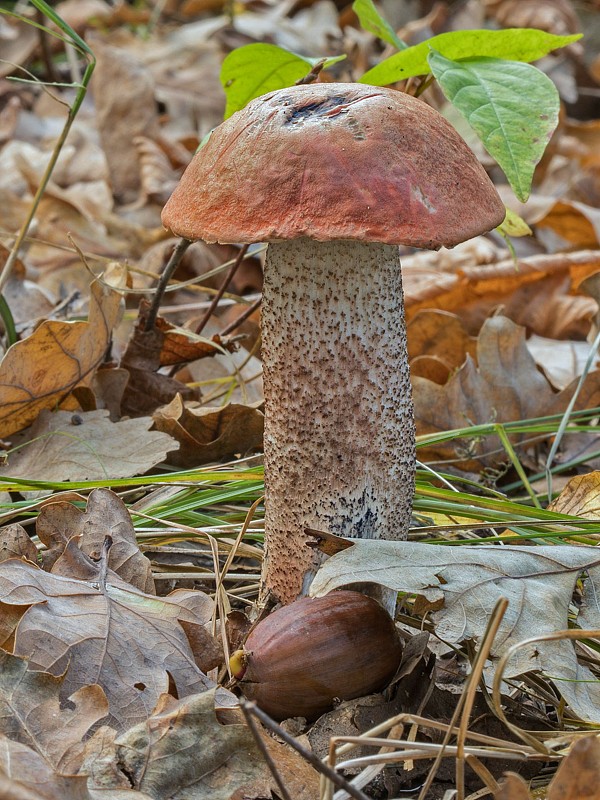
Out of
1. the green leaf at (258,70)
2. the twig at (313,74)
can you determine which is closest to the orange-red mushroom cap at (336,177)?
the twig at (313,74)

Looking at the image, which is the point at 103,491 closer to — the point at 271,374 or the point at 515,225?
the point at 271,374

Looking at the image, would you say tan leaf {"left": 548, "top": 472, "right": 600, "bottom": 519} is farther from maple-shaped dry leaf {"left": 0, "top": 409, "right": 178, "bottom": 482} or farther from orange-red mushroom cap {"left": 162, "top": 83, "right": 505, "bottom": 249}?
maple-shaped dry leaf {"left": 0, "top": 409, "right": 178, "bottom": 482}

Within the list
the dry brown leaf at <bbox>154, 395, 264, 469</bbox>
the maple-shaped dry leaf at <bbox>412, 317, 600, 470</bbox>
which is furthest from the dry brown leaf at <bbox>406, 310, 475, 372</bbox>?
the dry brown leaf at <bbox>154, 395, 264, 469</bbox>

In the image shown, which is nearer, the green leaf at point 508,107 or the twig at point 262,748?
the twig at point 262,748

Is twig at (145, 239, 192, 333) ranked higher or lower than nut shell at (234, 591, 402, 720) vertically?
higher

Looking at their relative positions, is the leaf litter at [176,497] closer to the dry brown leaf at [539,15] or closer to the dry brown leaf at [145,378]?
the dry brown leaf at [145,378]

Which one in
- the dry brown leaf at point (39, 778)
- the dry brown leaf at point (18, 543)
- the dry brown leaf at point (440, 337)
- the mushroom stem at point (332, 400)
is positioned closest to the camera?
the dry brown leaf at point (39, 778)

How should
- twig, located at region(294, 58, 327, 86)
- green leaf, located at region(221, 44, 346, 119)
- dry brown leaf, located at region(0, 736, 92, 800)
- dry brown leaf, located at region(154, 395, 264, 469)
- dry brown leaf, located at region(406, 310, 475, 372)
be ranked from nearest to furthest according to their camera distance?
dry brown leaf, located at region(0, 736, 92, 800) < twig, located at region(294, 58, 327, 86) < green leaf, located at region(221, 44, 346, 119) < dry brown leaf, located at region(154, 395, 264, 469) < dry brown leaf, located at region(406, 310, 475, 372)

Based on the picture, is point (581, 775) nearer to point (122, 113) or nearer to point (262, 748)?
point (262, 748)
